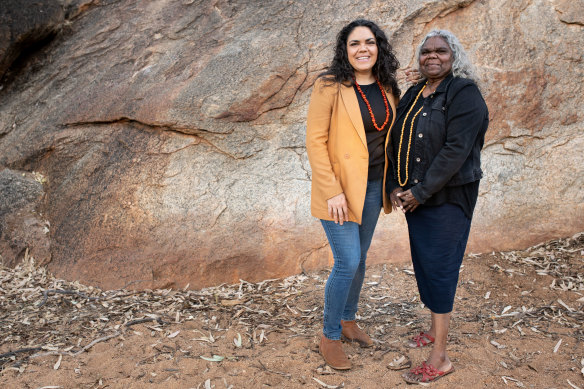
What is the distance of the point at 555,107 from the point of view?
198 inches

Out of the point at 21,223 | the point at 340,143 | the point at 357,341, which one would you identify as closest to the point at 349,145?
the point at 340,143

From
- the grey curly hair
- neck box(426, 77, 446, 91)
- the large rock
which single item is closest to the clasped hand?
neck box(426, 77, 446, 91)

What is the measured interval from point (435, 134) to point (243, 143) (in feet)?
7.46

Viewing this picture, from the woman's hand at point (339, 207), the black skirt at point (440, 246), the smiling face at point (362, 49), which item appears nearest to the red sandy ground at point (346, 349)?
the black skirt at point (440, 246)

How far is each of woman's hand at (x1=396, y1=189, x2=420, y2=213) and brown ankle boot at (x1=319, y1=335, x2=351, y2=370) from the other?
38.3 inches

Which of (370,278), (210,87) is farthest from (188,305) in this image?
(210,87)

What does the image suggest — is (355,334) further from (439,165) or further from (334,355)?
(439,165)

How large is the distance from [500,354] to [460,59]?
6.23ft

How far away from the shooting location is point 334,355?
3307 millimetres

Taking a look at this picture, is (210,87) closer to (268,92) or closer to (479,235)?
(268,92)

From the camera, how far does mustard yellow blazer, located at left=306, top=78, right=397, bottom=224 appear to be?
10.0 feet

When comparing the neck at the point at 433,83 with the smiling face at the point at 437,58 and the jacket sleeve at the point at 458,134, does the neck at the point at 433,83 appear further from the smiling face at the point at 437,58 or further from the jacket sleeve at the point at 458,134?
the jacket sleeve at the point at 458,134

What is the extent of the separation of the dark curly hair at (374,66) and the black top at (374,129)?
79mm

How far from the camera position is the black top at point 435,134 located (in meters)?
2.84
